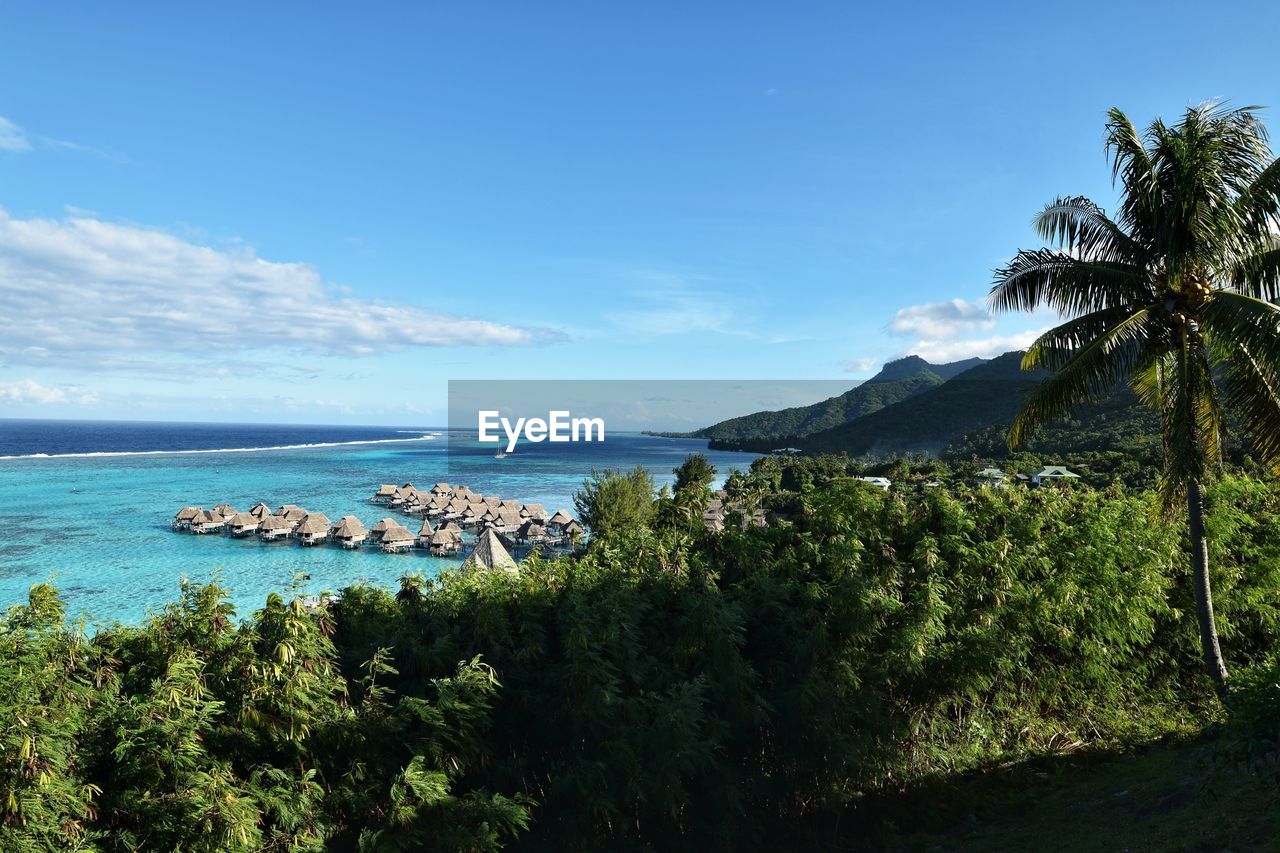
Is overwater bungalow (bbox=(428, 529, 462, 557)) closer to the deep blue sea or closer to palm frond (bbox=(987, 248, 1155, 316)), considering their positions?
the deep blue sea

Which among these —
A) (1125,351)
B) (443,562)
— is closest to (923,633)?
(1125,351)

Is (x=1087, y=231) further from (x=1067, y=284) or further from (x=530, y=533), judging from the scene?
(x=530, y=533)

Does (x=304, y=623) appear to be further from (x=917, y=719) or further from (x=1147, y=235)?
(x=1147, y=235)

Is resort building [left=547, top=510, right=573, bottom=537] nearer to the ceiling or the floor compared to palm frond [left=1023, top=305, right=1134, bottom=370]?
nearer to the floor

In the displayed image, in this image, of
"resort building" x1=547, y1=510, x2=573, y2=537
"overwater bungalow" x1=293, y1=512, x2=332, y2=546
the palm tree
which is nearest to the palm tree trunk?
the palm tree

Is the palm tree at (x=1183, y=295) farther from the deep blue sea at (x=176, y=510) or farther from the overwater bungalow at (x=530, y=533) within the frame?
the overwater bungalow at (x=530, y=533)
